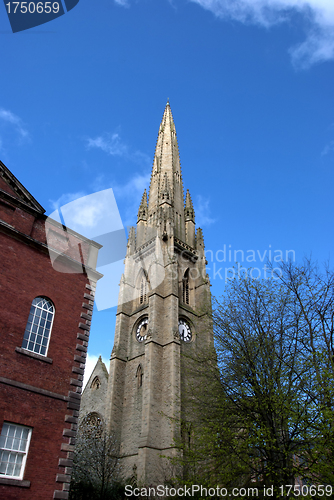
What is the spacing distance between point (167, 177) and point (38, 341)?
3439 centimetres

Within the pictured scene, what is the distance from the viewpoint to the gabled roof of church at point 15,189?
1457 cm

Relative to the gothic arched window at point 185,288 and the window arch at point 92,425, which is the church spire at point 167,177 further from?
the window arch at point 92,425

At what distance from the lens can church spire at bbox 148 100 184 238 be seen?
42.8 meters

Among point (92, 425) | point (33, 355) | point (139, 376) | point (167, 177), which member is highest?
point (167, 177)

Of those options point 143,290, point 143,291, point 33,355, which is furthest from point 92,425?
point 33,355

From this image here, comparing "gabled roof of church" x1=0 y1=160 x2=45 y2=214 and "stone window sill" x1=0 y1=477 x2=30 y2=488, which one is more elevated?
"gabled roof of church" x1=0 y1=160 x2=45 y2=214

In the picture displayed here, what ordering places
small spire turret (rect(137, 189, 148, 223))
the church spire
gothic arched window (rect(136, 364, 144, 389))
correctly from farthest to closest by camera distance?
small spire turret (rect(137, 189, 148, 223)) < the church spire < gothic arched window (rect(136, 364, 144, 389))

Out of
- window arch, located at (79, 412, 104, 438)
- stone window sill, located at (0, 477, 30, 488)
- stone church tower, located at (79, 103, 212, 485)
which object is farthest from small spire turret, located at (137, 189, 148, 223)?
stone window sill, located at (0, 477, 30, 488)

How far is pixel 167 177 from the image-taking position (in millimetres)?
44969

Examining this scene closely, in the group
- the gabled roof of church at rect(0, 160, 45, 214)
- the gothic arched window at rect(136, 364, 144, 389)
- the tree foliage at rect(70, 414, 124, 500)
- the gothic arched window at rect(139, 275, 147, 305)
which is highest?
the gothic arched window at rect(139, 275, 147, 305)

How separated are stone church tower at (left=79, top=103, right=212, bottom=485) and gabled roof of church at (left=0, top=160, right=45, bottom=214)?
9.07 m

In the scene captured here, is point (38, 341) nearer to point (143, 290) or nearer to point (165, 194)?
point (143, 290)

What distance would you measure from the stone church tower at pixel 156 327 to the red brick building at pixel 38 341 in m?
6.75

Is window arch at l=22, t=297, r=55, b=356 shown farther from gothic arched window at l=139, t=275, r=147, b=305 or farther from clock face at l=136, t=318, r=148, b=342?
gothic arched window at l=139, t=275, r=147, b=305
